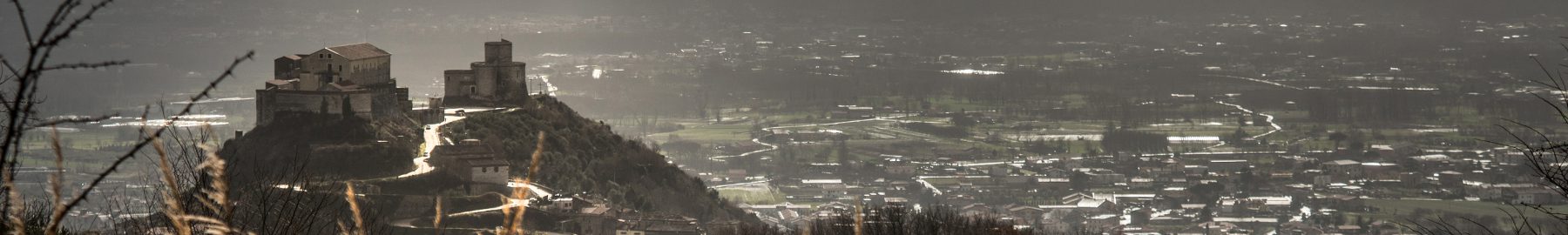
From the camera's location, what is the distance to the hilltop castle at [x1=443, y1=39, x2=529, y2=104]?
5606cm

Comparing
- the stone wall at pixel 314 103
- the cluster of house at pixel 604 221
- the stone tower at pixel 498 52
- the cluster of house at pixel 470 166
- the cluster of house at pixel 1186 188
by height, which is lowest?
the cluster of house at pixel 1186 188

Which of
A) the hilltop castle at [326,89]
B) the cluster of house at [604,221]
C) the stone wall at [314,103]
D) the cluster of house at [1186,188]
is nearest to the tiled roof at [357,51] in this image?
the hilltop castle at [326,89]

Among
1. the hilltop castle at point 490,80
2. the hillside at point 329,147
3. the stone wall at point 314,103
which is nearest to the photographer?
the hillside at point 329,147

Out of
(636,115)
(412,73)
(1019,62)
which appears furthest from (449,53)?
(1019,62)

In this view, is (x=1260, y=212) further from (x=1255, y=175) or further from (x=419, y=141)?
(x=419, y=141)

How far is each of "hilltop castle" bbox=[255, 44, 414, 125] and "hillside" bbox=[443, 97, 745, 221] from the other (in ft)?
8.92

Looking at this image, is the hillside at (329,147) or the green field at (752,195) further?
the green field at (752,195)

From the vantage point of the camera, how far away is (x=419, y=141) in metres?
48.6

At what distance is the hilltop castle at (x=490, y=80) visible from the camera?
56.1 meters

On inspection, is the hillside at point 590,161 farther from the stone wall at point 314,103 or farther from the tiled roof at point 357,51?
the stone wall at point 314,103

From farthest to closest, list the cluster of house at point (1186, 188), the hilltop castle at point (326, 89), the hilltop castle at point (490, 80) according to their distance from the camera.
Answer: the cluster of house at point (1186, 188), the hilltop castle at point (490, 80), the hilltop castle at point (326, 89)

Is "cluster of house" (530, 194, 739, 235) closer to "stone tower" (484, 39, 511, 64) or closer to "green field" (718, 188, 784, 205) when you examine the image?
"stone tower" (484, 39, 511, 64)

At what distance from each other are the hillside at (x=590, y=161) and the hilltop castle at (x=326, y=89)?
2.72 m

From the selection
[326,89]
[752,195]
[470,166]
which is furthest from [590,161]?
[752,195]
